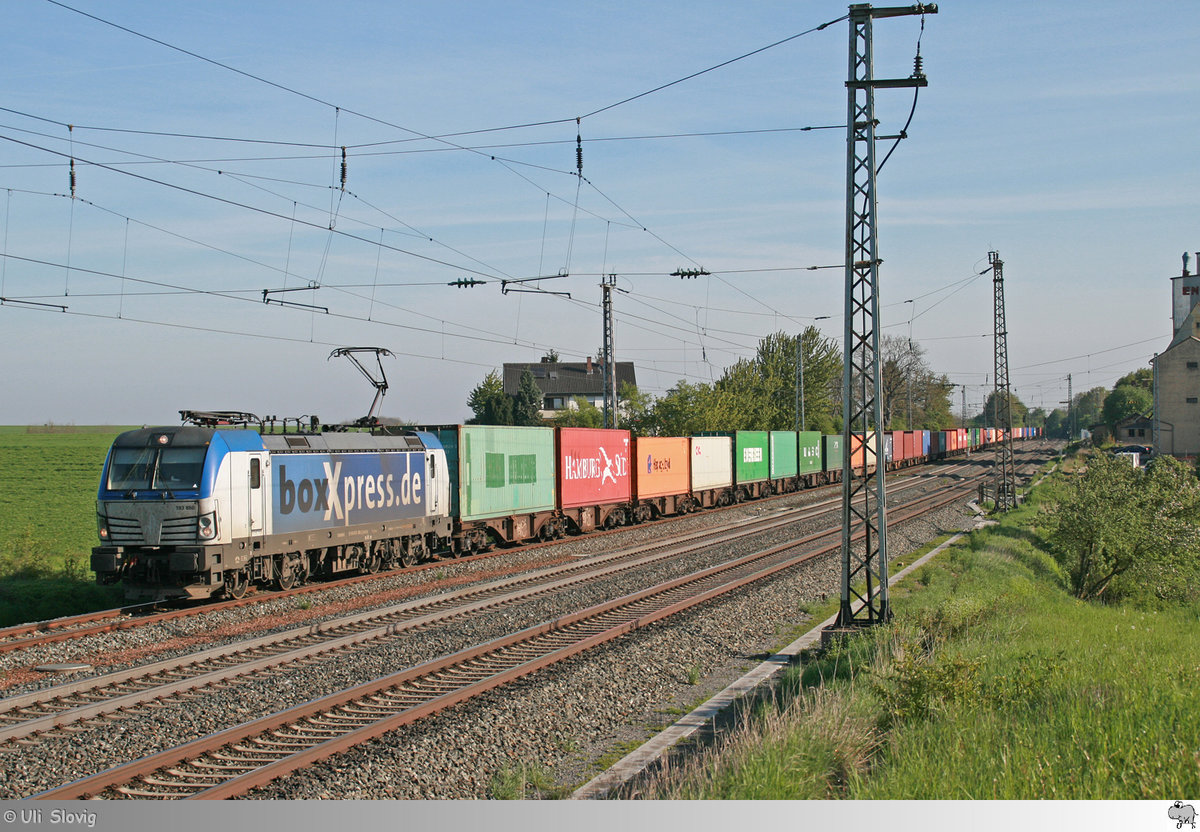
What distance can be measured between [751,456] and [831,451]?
14472 millimetres

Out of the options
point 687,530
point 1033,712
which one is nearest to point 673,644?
point 1033,712

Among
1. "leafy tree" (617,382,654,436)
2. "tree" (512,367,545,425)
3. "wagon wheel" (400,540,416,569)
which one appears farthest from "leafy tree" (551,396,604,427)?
"wagon wheel" (400,540,416,569)

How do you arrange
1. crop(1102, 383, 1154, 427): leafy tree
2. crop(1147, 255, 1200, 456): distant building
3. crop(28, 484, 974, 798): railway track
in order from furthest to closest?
crop(1102, 383, 1154, 427): leafy tree, crop(1147, 255, 1200, 456): distant building, crop(28, 484, 974, 798): railway track

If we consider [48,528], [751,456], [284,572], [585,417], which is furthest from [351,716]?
[585,417]

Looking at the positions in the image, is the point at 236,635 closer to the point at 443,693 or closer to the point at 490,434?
the point at 443,693

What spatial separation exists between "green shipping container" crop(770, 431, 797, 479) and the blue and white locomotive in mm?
28803

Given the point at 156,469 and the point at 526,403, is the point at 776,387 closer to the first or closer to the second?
the point at 526,403

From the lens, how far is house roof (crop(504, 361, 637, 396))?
111 metres

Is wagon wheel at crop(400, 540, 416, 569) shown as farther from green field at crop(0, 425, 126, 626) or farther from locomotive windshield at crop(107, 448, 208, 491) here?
locomotive windshield at crop(107, 448, 208, 491)

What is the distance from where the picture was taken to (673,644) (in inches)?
545

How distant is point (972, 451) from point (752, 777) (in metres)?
109

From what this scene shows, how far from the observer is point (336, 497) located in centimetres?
1912

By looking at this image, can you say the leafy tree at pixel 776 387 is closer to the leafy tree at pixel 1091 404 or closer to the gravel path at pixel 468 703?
Result: the gravel path at pixel 468 703

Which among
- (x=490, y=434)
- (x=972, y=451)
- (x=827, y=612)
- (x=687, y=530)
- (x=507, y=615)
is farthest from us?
(x=972, y=451)
